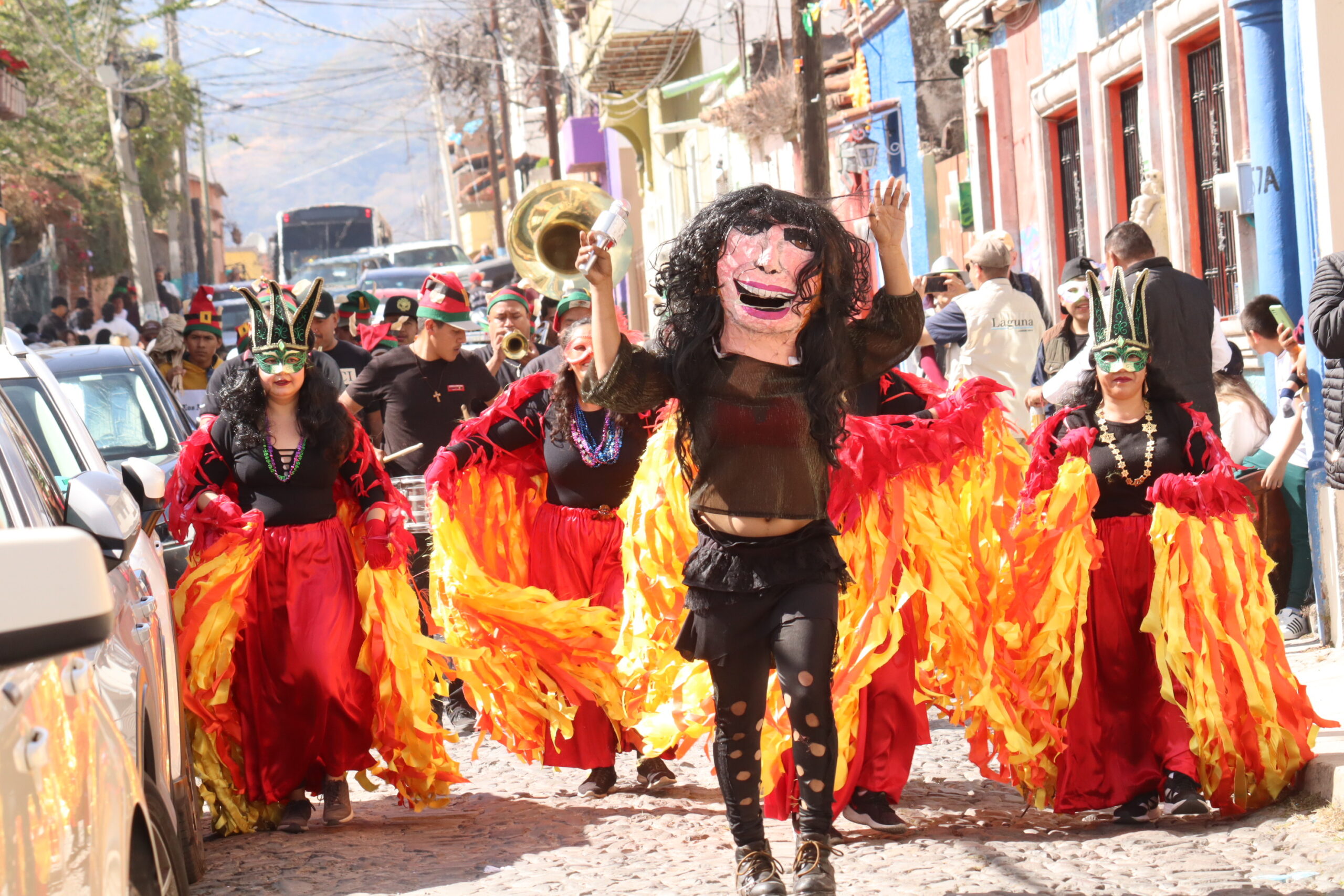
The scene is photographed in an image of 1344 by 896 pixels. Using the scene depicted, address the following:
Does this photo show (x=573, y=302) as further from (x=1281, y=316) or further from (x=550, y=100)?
(x=550, y=100)

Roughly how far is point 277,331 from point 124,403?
2.95 m

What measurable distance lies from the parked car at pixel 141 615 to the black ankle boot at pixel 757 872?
146 cm

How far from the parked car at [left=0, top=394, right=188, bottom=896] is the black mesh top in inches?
55.8

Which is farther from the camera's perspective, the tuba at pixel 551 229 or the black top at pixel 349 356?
the tuba at pixel 551 229

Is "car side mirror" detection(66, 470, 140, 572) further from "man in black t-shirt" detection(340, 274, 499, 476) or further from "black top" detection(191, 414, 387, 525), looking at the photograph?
"man in black t-shirt" detection(340, 274, 499, 476)

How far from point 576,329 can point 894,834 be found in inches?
85.1

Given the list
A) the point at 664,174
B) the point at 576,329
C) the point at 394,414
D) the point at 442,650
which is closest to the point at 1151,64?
the point at 394,414

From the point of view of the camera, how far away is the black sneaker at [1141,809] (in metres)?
5.59

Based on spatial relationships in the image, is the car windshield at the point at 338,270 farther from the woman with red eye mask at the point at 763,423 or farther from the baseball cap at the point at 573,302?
the woman with red eye mask at the point at 763,423

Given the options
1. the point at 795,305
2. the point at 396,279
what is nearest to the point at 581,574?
the point at 795,305

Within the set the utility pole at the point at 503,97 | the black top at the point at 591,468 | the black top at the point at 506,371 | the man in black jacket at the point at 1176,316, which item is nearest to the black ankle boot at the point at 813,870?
the black top at the point at 591,468

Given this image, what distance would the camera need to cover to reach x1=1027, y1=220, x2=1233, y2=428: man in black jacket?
7180mm

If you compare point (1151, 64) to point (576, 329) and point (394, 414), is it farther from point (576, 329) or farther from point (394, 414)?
point (576, 329)

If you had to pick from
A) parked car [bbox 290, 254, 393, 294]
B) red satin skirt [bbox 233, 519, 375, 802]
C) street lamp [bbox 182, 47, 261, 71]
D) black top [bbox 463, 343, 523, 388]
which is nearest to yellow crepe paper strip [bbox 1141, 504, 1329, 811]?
red satin skirt [bbox 233, 519, 375, 802]
